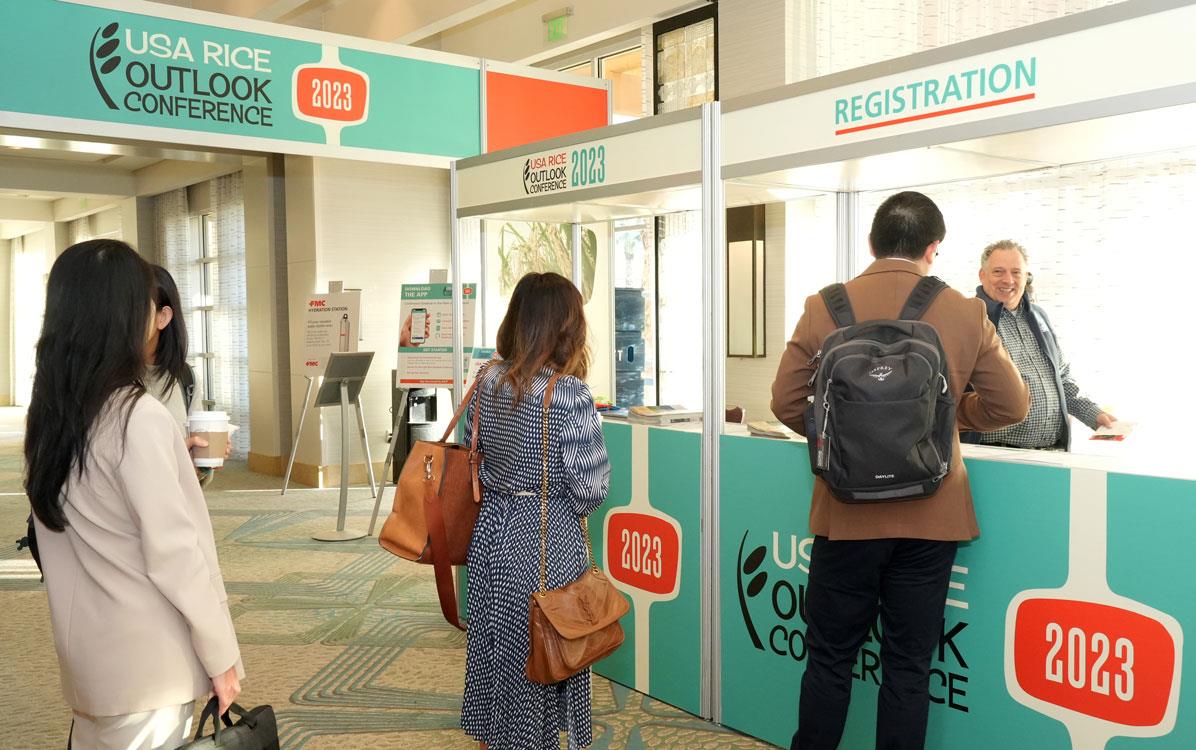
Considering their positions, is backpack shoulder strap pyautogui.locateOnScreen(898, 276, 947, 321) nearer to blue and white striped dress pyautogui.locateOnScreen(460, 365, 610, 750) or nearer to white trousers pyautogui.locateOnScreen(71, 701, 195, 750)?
blue and white striped dress pyautogui.locateOnScreen(460, 365, 610, 750)

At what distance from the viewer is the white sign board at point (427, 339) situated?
6027 mm

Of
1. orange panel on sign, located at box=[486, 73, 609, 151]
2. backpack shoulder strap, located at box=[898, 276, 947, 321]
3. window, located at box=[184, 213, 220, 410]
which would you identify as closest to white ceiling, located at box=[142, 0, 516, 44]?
orange panel on sign, located at box=[486, 73, 609, 151]

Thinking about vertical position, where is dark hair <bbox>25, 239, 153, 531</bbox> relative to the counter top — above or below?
above

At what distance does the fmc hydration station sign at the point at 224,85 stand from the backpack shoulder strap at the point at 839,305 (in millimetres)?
2576

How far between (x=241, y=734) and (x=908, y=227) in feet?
5.84

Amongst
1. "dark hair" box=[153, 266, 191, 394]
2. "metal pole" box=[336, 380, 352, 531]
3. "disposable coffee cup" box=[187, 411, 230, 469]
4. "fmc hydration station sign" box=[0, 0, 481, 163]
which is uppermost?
"fmc hydration station sign" box=[0, 0, 481, 163]

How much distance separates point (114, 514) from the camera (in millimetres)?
1593

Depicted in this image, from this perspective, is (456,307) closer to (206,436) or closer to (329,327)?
(206,436)

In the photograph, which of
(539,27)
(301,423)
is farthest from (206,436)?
(301,423)

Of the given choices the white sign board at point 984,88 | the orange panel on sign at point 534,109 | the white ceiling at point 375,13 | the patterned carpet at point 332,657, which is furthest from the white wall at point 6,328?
the white sign board at point 984,88

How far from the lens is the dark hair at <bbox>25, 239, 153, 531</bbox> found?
5.17 ft

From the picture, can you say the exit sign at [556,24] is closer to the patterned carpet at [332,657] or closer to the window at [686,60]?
the window at [686,60]

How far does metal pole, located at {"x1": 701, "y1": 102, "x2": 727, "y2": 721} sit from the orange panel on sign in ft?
6.06

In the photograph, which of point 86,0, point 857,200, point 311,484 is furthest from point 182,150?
point 857,200
